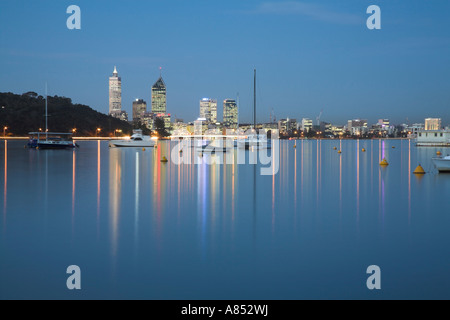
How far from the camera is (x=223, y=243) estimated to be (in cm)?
1018

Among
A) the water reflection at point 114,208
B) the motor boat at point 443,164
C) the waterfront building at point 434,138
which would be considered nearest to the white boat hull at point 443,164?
the motor boat at point 443,164

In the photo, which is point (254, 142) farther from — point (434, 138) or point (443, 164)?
point (443, 164)

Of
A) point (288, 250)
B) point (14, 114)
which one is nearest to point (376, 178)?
point (288, 250)

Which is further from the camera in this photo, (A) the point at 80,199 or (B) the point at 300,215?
(A) the point at 80,199

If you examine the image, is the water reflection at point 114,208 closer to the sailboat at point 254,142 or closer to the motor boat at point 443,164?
the motor boat at point 443,164

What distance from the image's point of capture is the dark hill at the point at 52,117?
15762cm

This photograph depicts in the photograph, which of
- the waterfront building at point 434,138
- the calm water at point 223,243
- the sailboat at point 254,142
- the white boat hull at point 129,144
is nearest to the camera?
the calm water at point 223,243

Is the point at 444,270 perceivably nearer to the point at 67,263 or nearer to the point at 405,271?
the point at 405,271

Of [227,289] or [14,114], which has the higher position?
[14,114]

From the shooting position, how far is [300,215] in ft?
46.2

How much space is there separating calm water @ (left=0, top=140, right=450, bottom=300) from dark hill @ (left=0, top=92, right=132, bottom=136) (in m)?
151

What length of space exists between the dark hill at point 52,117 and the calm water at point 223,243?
494 feet
